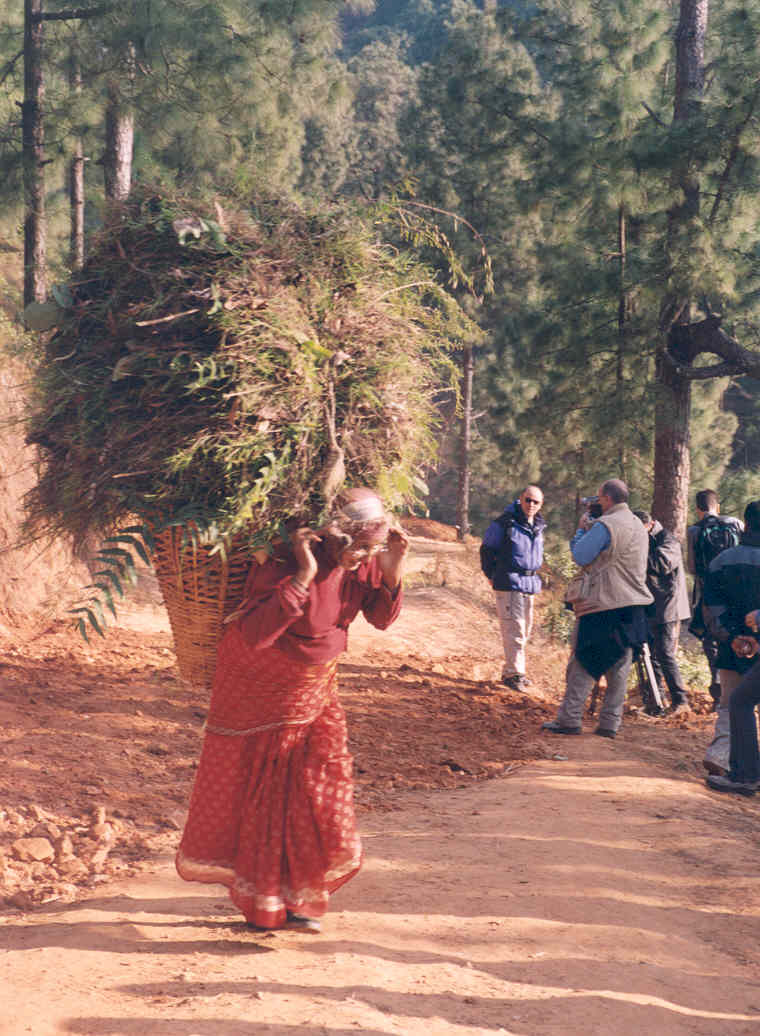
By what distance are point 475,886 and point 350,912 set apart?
0.74 metres

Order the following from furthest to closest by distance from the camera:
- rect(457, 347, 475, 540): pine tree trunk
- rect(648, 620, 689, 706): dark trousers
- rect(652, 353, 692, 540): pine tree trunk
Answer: rect(457, 347, 475, 540): pine tree trunk < rect(652, 353, 692, 540): pine tree trunk < rect(648, 620, 689, 706): dark trousers

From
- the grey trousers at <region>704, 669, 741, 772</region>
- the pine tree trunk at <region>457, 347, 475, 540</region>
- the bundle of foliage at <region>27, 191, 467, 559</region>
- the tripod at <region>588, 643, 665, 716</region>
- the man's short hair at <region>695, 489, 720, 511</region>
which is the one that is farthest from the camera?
the pine tree trunk at <region>457, 347, 475, 540</region>

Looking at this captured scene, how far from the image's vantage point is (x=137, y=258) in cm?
373

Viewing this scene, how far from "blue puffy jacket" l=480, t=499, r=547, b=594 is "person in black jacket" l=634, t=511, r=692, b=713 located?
0.98m

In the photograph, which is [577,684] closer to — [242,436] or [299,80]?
[242,436]

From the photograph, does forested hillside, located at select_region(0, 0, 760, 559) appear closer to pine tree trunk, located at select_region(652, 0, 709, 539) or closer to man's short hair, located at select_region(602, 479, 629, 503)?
Answer: pine tree trunk, located at select_region(652, 0, 709, 539)

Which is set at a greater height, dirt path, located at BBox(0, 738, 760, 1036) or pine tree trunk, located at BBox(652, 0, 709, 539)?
pine tree trunk, located at BBox(652, 0, 709, 539)

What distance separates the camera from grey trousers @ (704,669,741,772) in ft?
22.8

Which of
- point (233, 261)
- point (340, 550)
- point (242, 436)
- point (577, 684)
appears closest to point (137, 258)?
point (233, 261)

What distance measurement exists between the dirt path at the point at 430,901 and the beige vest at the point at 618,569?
1.09m

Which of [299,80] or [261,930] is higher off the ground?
[299,80]

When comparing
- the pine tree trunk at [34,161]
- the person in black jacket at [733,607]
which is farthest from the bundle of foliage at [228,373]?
the pine tree trunk at [34,161]

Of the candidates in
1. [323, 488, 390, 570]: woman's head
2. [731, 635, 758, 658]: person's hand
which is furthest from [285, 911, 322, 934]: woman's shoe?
[731, 635, 758, 658]: person's hand

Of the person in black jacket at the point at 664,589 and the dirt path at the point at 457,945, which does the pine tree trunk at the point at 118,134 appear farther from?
the dirt path at the point at 457,945
